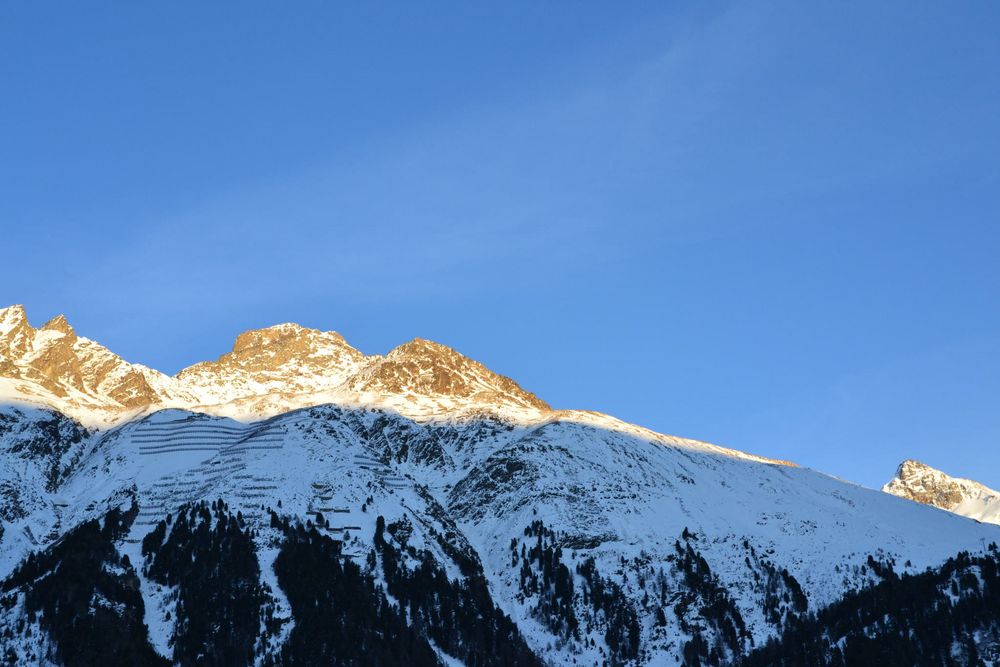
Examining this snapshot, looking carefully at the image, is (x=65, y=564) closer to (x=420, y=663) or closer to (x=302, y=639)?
(x=302, y=639)

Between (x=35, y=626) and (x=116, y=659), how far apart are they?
1506 cm

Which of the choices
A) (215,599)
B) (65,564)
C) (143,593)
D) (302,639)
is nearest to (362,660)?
(302,639)

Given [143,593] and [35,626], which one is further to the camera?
[143,593]

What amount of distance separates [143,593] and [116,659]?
2133 cm

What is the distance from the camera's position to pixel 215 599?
197125 mm

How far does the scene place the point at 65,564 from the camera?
196m

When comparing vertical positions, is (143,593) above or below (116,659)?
above

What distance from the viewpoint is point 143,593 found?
199 metres

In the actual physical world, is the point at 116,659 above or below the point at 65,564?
below

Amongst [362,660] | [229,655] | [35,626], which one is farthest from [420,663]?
[35,626]

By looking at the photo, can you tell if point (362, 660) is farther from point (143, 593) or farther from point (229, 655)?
point (143, 593)

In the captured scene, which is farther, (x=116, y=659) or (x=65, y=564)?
(x=65, y=564)

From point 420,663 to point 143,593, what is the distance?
48367 mm

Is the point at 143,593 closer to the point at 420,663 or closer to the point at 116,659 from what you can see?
the point at 116,659
